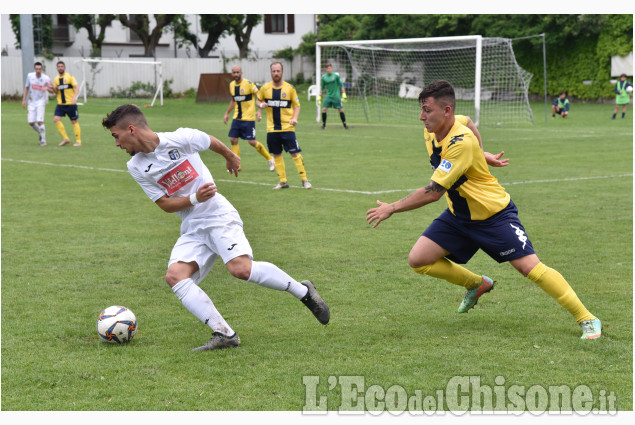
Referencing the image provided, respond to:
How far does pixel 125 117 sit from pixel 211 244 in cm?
102

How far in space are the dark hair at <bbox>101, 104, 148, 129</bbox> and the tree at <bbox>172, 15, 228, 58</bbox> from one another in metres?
47.1

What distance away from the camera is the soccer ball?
17.2 feet

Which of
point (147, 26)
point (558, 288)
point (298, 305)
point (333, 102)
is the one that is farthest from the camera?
point (147, 26)

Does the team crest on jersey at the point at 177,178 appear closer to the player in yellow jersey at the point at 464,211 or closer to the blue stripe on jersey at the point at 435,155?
the player in yellow jersey at the point at 464,211

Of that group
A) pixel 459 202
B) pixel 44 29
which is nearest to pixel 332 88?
pixel 459 202

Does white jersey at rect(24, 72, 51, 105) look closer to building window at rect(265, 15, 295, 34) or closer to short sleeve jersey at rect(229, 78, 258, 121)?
short sleeve jersey at rect(229, 78, 258, 121)

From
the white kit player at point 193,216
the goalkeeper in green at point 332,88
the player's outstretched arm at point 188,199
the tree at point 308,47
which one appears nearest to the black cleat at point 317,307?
the white kit player at point 193,216

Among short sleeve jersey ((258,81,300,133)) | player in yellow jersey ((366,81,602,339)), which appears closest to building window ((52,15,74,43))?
short sleeve jersey ((258,81,300,133))

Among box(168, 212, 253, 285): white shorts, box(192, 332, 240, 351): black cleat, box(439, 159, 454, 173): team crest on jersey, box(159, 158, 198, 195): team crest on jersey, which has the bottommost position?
box(192, 332, 240, 351): black cleat

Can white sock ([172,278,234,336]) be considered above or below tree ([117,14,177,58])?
below

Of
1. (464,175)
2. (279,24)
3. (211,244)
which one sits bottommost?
(211,244)

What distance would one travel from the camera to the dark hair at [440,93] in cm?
519

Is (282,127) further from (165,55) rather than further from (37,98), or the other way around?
(165,55)

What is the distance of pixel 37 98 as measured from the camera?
797 inches
